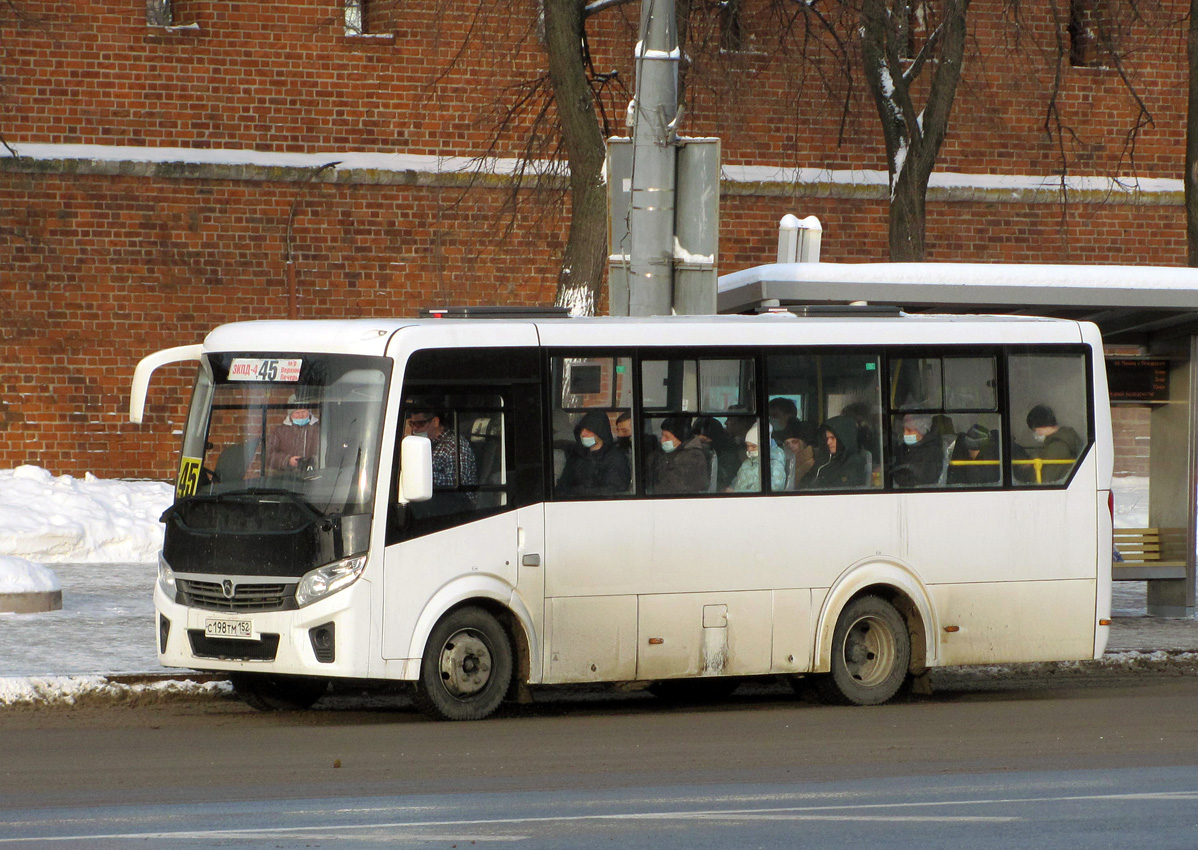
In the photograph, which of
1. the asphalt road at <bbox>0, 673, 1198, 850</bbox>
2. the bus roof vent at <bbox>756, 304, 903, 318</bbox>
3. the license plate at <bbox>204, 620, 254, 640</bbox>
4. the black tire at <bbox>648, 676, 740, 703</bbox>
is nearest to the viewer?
the asphalt road at <bbox>0, 673, 1198, 850</bbox>

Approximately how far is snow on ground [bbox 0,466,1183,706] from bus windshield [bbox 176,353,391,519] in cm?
166

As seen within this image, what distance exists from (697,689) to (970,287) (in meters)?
4.14

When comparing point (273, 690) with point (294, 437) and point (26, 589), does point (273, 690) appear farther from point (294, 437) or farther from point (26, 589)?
point (26, 589)

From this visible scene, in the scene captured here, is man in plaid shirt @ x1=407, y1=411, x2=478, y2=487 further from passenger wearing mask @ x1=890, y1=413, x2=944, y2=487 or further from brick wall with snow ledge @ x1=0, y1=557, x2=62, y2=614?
brick wall with snow ledge @ x1=0, y1=557, x2=62, y2=614

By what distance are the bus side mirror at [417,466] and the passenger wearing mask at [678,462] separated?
1.60 metres

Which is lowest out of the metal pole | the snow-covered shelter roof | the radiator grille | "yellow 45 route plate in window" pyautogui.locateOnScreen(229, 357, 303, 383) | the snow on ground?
the snow on ground

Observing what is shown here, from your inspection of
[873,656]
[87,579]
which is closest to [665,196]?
[873,656]

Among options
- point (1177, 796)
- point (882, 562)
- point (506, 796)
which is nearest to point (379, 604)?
point (506, 796)

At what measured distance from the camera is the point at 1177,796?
26.0 feet

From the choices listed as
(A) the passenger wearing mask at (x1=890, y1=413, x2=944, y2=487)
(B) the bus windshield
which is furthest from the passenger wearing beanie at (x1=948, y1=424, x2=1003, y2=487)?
(B) the bus windshield

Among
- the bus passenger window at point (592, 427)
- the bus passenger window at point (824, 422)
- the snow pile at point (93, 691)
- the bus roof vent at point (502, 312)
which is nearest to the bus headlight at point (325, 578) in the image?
the bus passenger window at point (592, 427)

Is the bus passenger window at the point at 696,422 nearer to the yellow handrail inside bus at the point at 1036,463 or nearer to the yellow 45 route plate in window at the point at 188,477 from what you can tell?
the yellow handrail inside bus at the point at 1036,463

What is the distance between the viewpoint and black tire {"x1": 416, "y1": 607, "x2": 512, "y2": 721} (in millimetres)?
10305

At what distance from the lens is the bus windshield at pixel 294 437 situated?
1017 centimetres
